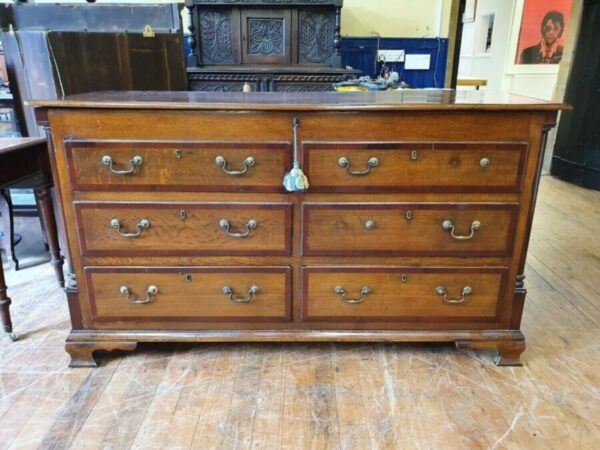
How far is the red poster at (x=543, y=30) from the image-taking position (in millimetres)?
5777

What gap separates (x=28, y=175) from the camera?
1.85m

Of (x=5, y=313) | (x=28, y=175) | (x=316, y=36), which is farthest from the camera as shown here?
(x=316, y=36)

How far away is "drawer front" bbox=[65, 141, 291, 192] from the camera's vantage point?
4.45 ft

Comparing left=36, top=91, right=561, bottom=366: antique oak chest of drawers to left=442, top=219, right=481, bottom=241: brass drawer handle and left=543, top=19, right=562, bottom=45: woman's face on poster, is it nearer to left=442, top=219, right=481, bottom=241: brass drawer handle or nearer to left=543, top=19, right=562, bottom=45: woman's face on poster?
left=442, top=219, right=481, bottom=241: brass drawer handle

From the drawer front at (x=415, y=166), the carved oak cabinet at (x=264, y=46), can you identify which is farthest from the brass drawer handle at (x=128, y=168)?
the carved oak cabinet at (x=264, y=46)

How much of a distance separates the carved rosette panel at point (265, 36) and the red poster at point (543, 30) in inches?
150

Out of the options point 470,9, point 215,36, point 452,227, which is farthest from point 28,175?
point 470,9

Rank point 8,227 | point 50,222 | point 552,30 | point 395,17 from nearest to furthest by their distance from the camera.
Answer: point 50,222, point 8,227, point 395,17, point 552,30

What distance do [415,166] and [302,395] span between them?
79 cm

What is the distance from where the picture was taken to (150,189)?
1.40m

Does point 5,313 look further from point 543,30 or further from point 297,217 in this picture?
point 543,30

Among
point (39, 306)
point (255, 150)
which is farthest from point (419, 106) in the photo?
point (39, 306)

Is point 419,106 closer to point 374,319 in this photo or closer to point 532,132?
point 532,132

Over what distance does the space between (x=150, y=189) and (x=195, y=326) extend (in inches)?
19.6
